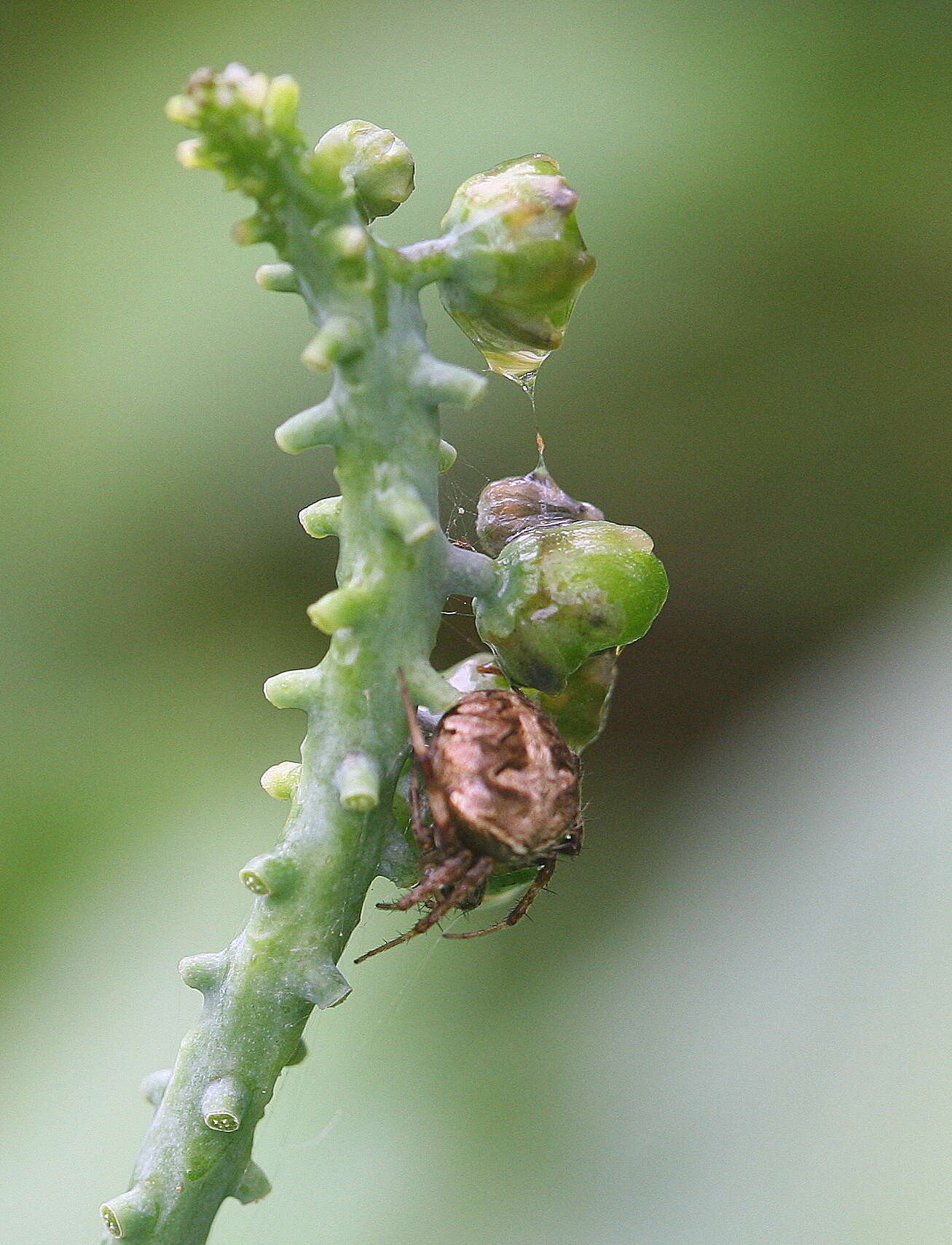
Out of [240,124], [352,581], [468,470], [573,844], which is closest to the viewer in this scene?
[240,124]

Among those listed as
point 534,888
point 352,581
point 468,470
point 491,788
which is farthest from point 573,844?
point 468,470

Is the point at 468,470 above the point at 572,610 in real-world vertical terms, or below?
above

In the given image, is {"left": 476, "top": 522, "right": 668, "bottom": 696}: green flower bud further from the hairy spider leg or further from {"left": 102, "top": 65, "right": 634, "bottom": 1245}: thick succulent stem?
the hairy spider leg

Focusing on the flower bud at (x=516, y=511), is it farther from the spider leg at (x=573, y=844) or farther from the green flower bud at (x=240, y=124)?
the green flower bud at (x=240, y=124)

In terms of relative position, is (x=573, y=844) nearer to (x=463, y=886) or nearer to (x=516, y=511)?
(x=463, y=886)

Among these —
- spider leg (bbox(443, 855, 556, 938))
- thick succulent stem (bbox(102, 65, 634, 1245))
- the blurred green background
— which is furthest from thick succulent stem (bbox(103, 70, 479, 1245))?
the blurred green background

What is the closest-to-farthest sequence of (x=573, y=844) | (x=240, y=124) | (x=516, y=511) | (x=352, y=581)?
(x=240, y=124)
(x=352, y=581)
(x=573, y=844)
(x=516, y=511)
